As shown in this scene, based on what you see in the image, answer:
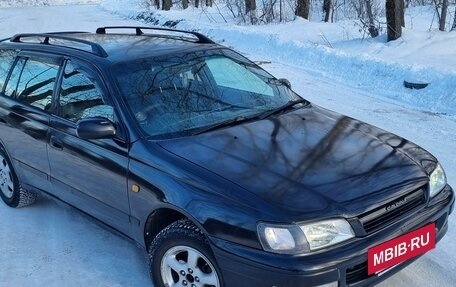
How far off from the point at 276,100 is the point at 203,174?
1261mm

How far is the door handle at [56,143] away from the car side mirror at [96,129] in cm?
56

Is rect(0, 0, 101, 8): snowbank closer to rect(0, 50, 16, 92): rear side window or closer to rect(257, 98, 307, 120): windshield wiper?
rect(0, 50, 16, 92): rear side window

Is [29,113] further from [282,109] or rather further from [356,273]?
[356,273]

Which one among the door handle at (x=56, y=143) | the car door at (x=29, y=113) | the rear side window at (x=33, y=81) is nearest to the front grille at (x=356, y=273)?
the door handle at (x=56, y=143)

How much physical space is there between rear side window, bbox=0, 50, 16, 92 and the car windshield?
4.90 ft

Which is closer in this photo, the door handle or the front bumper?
the front bumper

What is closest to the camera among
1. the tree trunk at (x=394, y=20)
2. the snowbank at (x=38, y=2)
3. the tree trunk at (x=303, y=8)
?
the tree trunk at (x=394, y=20)

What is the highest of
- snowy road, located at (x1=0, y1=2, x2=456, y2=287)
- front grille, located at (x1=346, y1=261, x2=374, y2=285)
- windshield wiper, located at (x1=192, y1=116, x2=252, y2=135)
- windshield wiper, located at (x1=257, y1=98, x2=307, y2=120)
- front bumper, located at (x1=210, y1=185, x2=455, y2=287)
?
windshield wiper, located at (x1=192, y1=116, x2=252, y2=135)

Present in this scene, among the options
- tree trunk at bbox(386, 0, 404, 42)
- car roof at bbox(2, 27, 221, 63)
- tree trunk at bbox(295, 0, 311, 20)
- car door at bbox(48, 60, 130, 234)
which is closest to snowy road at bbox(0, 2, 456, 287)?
car door at bbox(48, 60, 130, 234)

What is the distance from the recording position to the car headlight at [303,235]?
251 cm

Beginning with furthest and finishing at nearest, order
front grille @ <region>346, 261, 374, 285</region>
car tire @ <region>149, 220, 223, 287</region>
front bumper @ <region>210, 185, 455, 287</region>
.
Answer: car tire @ <region>149, 220, 223, 287</region>
front grille @ <region>346, 261, 374, 285</region>
front bumper @ <region>210, 185, 455, 287</region>

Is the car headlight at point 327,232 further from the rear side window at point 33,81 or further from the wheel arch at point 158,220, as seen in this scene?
the rear side window at point 33,81

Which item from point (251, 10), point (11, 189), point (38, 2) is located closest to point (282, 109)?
point (11, 189)

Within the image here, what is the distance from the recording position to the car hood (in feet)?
8.66
